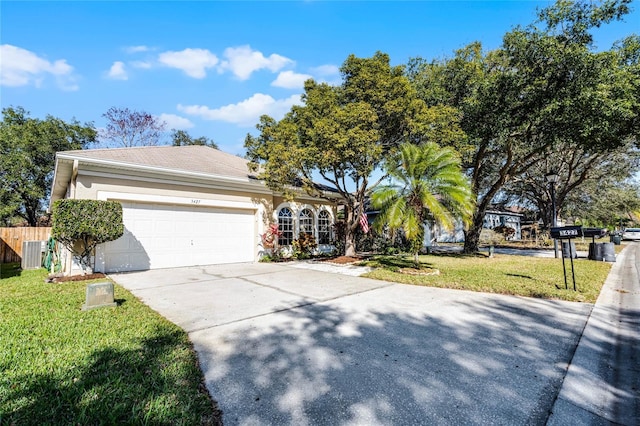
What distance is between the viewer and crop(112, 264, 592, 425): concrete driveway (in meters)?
2.42

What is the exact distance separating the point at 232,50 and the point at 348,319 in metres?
10.5

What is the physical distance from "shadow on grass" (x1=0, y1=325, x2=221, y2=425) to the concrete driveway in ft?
0.80

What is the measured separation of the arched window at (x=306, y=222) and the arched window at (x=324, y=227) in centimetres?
59

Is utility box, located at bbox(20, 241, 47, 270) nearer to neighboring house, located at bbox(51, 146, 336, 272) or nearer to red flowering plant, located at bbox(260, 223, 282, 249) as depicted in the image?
neighboring house, located at bbox(51, 146, 336, 272)

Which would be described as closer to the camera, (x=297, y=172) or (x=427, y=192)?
(x=427, y=192)

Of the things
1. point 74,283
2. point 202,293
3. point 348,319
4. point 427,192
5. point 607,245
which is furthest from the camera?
point 607,245

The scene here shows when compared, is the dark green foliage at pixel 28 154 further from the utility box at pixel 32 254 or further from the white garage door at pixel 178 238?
the white garage door at pixel 178 238

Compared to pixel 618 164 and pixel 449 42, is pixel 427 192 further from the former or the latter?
pixel 618 164

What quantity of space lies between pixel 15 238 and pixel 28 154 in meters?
10.7

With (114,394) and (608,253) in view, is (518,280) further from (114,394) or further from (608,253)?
(114,394)

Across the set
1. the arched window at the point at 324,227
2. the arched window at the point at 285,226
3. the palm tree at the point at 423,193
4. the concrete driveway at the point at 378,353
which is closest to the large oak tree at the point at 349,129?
the arched window at the point at 285,226

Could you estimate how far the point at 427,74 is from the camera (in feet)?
46.9

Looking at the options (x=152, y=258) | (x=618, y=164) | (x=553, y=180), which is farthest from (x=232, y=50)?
(x=618, y=164)

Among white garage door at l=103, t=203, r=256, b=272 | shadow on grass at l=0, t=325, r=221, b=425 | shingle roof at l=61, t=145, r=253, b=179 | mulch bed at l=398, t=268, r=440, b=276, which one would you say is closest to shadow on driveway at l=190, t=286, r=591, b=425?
shadow on grass at l=0, t=325, r=221, b=425
